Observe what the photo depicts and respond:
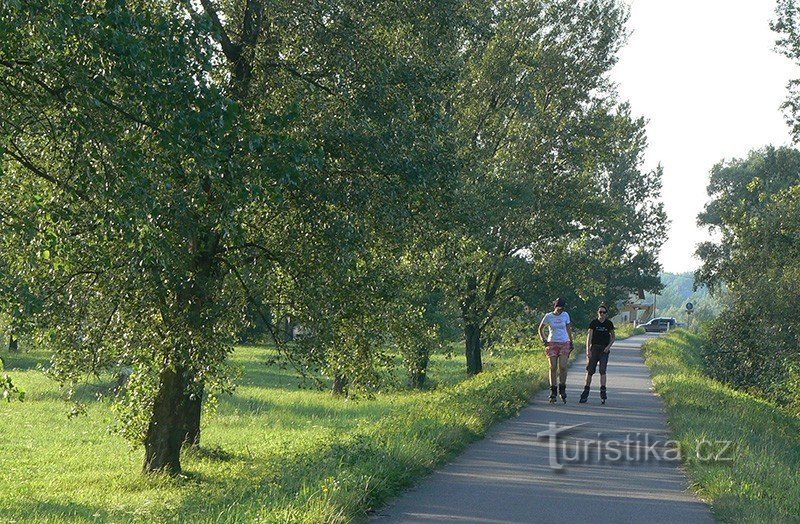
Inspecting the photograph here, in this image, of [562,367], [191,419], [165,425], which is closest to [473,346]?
[562,367]

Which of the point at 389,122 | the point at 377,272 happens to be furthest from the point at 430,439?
the point at 389,122

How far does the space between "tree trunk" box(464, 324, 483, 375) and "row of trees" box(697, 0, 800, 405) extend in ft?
23.2

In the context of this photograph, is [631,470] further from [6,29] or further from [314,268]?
[6,29]

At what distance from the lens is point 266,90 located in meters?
14.8

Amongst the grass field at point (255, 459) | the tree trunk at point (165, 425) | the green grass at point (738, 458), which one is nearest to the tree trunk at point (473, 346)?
the grass field at point (255, 459)

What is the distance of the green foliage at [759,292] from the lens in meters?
26.2

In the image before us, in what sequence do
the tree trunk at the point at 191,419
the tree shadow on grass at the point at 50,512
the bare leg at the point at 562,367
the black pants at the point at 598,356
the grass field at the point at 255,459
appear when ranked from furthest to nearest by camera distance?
the black pants at the point at 598,356, the bare leg at the point at 562,367, the tree trunk at the point at 191,419, the tree shadow on grass at the point at 50,512, the grass field at the point at 255,459

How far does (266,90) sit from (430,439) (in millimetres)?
5210

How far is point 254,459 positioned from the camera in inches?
702

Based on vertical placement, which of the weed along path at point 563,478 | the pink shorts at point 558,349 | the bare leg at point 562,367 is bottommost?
the weed along path at point 563,478

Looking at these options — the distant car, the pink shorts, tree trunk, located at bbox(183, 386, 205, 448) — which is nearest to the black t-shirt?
the pink shorts

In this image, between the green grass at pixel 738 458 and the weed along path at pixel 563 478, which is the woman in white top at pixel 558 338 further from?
the green grass at pixel 738 458

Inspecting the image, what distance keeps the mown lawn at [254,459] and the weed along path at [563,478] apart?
357 mm

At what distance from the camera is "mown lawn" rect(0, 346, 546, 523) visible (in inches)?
375
